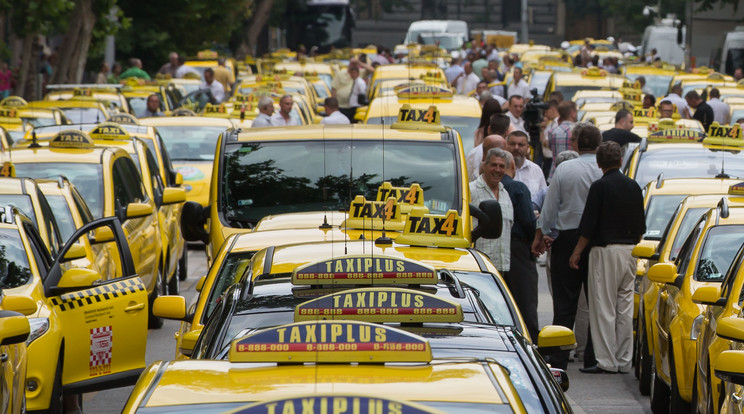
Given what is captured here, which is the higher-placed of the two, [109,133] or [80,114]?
[109,133]

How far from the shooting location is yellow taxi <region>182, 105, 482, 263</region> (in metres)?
10.7

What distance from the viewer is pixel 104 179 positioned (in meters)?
12.8

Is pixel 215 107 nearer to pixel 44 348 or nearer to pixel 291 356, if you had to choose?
pixel 44 348

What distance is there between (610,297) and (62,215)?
3832mm

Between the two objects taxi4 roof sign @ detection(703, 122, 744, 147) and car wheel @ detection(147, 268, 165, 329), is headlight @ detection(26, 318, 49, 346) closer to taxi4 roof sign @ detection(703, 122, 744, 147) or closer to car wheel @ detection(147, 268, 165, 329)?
car wheel @ detection(147, 268, 165, 329)

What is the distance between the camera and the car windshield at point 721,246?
363 inches

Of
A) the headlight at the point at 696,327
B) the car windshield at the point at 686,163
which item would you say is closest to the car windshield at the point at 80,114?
the car windshield at the point at 686,163

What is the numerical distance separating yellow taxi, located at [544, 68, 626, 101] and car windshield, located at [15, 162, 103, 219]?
1701 cm

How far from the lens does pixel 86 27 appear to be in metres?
31.2

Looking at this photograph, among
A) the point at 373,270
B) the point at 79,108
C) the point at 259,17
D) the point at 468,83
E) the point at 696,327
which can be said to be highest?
the point at 373,270

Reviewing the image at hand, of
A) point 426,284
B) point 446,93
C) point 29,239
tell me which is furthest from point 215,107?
point 426,284

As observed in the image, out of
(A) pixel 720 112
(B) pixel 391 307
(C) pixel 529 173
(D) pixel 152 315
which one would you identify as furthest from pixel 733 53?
(B) pixel 391 307

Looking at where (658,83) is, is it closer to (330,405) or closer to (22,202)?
(22,202)

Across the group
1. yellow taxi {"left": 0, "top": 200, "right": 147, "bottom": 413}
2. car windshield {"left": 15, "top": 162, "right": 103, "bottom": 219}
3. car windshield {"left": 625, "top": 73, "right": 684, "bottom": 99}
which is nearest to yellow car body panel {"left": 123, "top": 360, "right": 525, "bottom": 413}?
yellow taxi {"left": 0, "top": 200, "right": 147, "bottom": 413}
